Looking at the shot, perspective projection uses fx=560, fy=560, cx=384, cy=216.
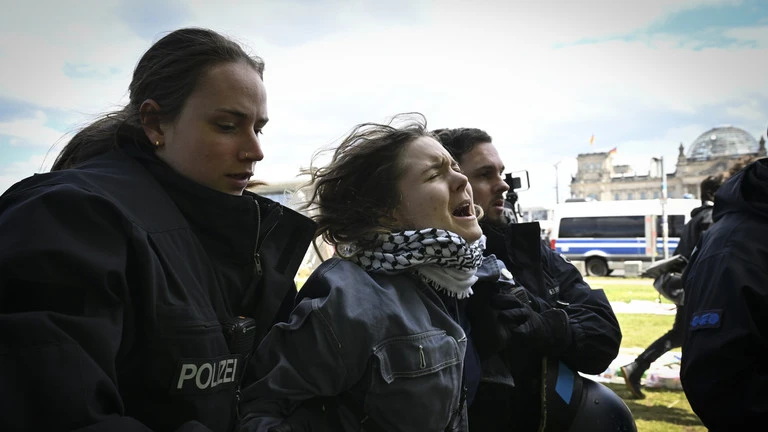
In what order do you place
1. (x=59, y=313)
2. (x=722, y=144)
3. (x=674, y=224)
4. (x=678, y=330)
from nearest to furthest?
(x=59, y=313) < (x=678, y=330) < (x=674, y=224) < (x=722, y=144)

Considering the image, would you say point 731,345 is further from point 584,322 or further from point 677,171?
point 677,171

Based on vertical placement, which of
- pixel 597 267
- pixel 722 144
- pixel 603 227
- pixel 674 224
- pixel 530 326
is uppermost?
pixel 530 326

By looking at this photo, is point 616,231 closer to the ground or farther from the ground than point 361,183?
closer to the ground

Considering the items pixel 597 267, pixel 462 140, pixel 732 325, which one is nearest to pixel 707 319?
pixel 732 325

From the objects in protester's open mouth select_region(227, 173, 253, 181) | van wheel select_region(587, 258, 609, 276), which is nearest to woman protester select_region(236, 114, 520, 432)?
protester's open mouth select_region(227, 173, 253, 181)

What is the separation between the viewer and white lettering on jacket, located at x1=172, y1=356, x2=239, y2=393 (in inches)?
51.1

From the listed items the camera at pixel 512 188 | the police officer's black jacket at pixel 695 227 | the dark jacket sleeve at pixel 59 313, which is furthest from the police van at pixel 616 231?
the dark jacket sleeve at pixel 59 313

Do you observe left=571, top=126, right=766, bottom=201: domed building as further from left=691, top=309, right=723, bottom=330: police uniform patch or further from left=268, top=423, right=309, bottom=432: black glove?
left=268, top=423, right=309, bottom=432: black glove

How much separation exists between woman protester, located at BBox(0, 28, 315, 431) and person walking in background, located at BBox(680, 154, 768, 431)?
1600 mm

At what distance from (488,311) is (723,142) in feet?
287

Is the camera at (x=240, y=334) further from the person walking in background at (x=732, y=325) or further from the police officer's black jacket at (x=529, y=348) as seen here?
the person walking in background at (x=732, y=325)

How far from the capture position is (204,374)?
4.43 feet

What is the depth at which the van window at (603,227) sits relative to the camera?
26.2m

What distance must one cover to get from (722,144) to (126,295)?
3486 inches
